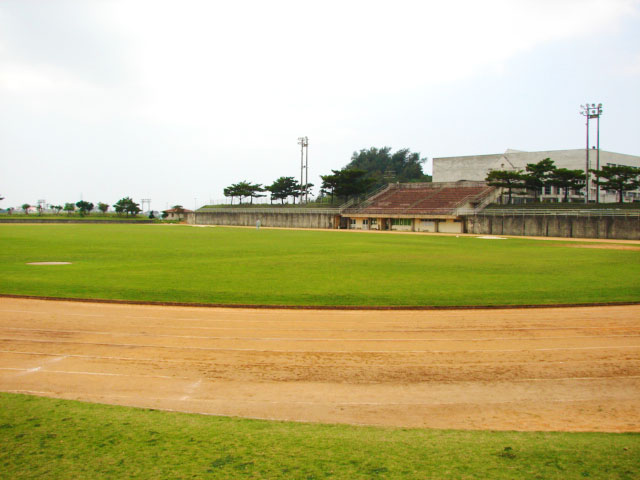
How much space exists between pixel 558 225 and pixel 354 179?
41293mm

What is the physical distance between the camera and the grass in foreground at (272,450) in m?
4.48

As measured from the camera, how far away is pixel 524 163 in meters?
80.5

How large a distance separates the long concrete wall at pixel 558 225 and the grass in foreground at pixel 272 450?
55215 millimetres

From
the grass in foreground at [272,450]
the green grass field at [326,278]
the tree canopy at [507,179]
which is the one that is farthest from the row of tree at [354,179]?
the grass in foreground at [272,450]

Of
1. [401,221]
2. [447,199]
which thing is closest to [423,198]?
[447,199]

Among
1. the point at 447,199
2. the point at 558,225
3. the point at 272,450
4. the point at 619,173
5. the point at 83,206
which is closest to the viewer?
the point at 272,450

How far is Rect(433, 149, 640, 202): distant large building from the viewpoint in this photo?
75375 millimetres

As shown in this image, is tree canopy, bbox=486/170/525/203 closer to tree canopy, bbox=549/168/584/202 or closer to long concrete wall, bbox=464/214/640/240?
tree canopy, bbox=549/168/584/202

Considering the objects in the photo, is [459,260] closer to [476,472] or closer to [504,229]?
[476,472]

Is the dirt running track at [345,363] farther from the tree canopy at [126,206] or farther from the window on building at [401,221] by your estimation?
the tree canopy at [126,206]

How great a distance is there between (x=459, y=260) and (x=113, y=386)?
2211cm

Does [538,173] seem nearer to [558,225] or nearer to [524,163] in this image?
[524,163]

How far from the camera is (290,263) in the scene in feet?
82.3

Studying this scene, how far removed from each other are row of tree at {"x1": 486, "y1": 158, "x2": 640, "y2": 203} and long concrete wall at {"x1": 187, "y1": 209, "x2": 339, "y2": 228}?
26.2 metres
